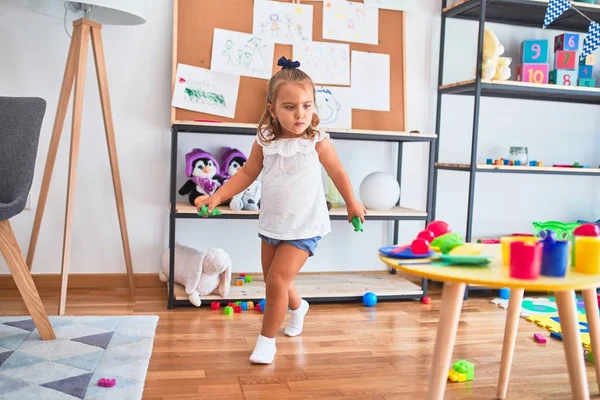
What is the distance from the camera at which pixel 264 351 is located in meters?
1.83

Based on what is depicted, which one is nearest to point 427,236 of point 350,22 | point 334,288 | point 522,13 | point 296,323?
point 296,323

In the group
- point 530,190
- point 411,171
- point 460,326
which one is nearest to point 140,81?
point 411,171

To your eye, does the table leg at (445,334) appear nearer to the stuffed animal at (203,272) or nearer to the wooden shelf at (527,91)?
the stuffed animal at (203,272)

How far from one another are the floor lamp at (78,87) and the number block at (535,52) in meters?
1.75

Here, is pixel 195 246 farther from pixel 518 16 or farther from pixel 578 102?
pixel 578 102

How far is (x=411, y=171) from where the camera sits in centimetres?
303

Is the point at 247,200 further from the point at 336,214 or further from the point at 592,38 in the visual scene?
the point at 592,38

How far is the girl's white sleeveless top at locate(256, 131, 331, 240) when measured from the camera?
6.21ft

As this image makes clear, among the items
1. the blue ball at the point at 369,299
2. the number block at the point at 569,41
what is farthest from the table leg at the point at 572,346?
the number block at the point at 569,41

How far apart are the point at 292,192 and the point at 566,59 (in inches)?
68.0

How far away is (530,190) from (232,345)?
1925 mm

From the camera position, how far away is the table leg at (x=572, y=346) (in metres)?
1.24

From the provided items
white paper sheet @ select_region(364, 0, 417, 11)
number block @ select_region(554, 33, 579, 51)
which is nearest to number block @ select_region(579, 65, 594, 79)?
number block @ select_region(554, 33, 579, 51)

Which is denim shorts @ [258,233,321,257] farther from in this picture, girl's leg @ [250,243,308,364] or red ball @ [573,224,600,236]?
red ball @ [573,224,600,236]
